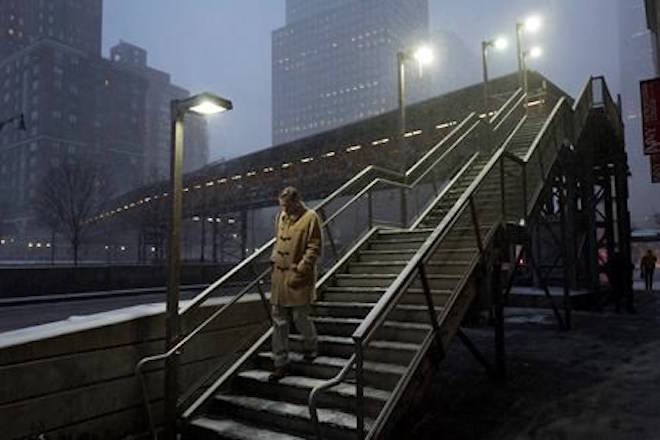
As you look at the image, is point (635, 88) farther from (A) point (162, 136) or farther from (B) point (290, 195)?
(B) point (290, 195)

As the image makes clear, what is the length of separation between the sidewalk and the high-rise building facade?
73722mm

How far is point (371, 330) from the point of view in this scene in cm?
493

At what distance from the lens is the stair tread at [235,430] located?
17.4 ft

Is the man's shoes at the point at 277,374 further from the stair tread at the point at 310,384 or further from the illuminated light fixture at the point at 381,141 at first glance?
the illuminated light fixture at the point at 381,141

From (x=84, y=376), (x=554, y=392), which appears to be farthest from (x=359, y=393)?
(x=554, y=392)

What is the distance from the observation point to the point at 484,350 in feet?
34.5

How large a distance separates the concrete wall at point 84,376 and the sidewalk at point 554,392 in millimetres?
3056

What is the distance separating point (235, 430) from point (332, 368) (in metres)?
1.26

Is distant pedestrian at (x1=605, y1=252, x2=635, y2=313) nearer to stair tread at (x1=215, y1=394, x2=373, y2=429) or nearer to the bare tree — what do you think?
stair tread at (x1=215, y1=394, x2=373, y2=429)

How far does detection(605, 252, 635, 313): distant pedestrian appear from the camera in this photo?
54.4ft

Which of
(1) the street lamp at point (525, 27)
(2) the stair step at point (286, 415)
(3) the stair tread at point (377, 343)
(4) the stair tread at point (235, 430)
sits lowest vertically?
(4) the stair tread at point (235, 430)

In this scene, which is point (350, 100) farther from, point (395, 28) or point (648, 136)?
point (648, 136)

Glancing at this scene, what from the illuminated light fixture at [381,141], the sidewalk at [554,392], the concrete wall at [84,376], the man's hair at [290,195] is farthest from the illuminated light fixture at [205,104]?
the illuminated light fixture at [381,141]

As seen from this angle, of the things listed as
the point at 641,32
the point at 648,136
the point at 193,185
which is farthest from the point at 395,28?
the point at 648,136
